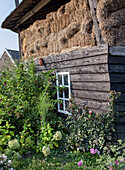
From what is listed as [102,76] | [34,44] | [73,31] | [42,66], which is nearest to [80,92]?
[102,76]

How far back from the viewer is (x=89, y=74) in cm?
427

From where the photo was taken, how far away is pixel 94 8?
157 inches

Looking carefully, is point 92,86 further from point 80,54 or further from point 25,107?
point 25,107

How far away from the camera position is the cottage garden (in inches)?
142

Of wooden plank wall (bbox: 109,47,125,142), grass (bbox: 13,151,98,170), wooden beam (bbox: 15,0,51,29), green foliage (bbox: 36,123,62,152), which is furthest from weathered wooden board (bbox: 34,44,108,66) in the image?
grass (bbox: 13,151,98,170)

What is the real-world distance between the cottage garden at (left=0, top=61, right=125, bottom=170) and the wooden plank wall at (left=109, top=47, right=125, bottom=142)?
16 centimetres

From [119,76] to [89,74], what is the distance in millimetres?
776

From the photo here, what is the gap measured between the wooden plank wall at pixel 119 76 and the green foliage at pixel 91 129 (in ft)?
0.60

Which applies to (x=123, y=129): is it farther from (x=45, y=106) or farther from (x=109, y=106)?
(x=45, y=106)

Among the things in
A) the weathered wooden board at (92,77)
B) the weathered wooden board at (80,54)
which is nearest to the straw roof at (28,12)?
the weathered wooden board at (80,54)

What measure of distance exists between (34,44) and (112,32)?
354cm

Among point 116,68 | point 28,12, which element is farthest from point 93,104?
point 28,12

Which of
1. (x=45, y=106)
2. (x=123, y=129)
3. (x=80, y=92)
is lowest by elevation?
(x=123, y=129)

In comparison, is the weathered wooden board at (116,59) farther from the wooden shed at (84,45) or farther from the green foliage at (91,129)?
the green foliage at (91,129)
